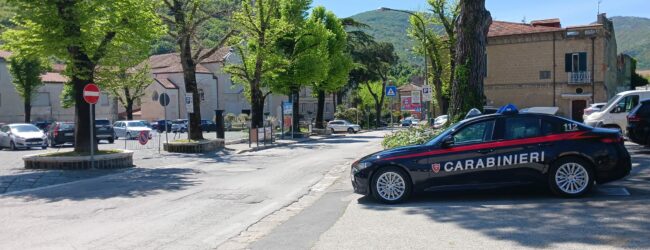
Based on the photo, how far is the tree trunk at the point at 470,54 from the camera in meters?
16.1

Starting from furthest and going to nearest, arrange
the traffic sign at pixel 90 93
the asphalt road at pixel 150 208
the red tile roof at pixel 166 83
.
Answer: the red tile roof at pixel 166 83, the traffic sign at pixel 90 93, the asphalt road at pixel 150 208

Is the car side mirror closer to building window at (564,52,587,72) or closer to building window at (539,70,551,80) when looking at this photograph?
building window at (564,52,587,72)

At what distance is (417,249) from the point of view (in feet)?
21.1

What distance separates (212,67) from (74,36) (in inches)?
2015

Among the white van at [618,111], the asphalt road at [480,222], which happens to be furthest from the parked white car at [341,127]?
the asphalt road at [480,222]

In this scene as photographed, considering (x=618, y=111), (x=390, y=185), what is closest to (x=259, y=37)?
(x=618, y=111)

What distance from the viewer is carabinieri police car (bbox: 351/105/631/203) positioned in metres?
9.16

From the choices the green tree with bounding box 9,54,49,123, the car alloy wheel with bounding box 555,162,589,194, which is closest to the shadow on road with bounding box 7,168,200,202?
the car alloy wheel with bounding box 555,162,589,194

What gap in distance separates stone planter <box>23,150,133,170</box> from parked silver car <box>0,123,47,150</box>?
13491 millimetres

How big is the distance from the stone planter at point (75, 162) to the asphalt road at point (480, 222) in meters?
9.38

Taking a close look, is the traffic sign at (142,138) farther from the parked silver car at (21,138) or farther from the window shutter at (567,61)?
the window shutter at (567,61)

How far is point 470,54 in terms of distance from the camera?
1631 centimetres

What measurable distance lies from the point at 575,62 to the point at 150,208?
3677 cm

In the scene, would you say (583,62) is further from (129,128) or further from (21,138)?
(21,138)
